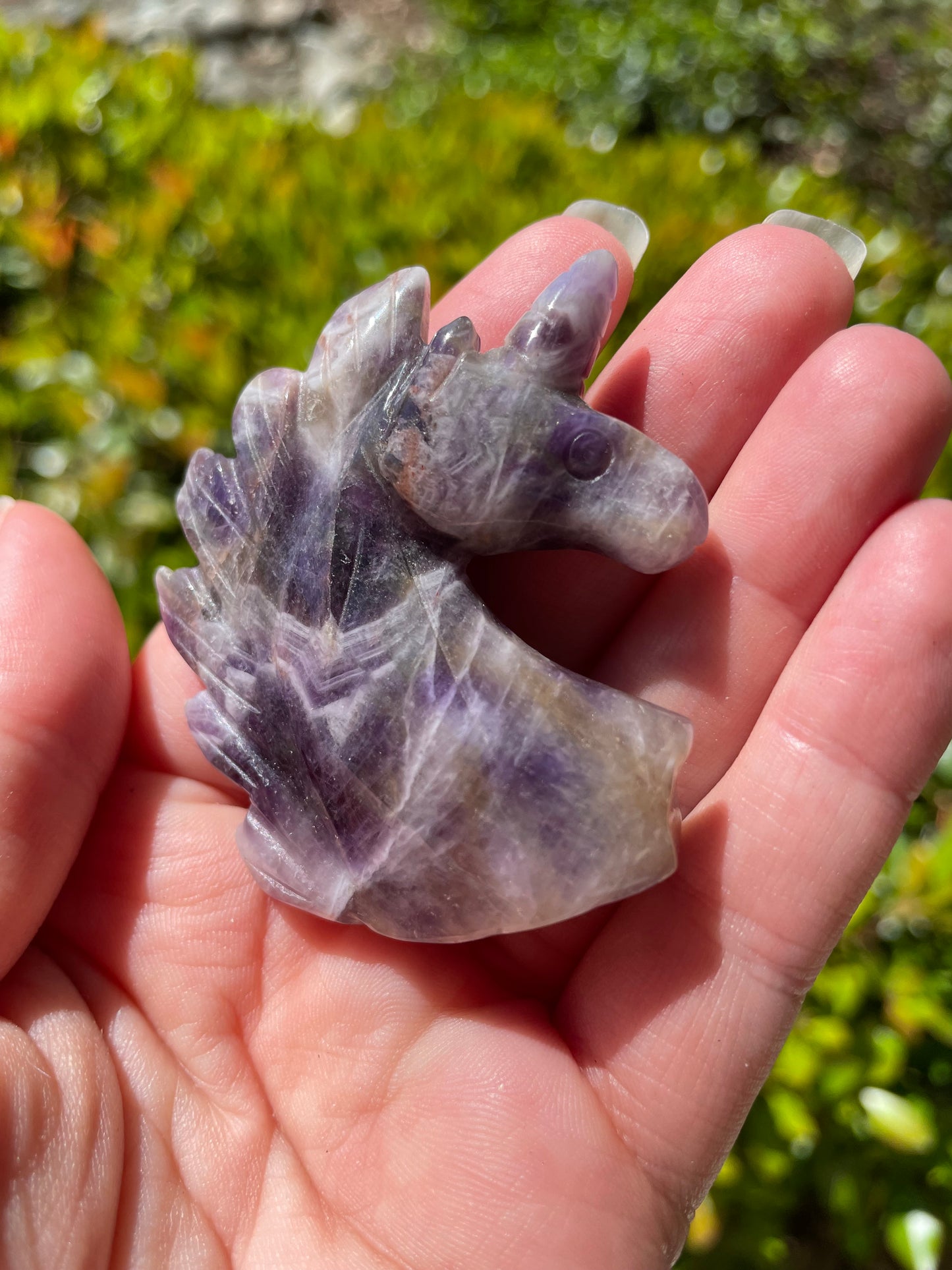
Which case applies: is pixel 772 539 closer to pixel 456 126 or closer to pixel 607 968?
pixel 607 968

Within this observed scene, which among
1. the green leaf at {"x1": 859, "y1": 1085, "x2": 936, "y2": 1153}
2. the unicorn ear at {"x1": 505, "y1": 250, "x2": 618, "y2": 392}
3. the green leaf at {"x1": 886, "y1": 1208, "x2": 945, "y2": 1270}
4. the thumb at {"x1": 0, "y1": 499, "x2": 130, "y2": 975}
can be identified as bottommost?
the green leaf at {"x1": 886, "y1": 1208, "x2": 945, "y2": 1270}

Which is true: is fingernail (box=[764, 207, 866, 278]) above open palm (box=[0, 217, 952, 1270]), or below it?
above

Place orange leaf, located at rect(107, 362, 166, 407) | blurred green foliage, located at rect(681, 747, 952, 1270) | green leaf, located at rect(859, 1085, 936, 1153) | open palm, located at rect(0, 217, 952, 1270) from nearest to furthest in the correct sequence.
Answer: open palm, located at rect(0, 217, 952, 1270), green leaf, located at rect(859, 1085, 936, 1153), blurred green foliage, located at rect(681, 747, 952, 1270), orange leaf, located at rect(107, 362, 166, 407)

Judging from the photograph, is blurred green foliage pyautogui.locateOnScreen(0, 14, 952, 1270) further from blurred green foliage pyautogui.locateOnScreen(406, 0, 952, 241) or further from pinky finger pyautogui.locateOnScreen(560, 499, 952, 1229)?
blurred green foliage pyautogui.locateOnScreen(406, 0, 952, 241)

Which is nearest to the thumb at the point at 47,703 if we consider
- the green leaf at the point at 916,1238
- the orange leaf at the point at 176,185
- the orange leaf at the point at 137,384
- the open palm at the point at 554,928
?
the open palm at the point at 554,928

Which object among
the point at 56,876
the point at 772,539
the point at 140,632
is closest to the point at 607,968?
the point at 772,539

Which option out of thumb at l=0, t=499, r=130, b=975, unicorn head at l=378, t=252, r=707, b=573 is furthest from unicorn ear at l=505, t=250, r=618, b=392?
thumb at l=0, t=499, r=130, b=975

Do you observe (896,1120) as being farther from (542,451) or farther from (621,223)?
(621,223)

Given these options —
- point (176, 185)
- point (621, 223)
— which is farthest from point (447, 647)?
point (176, 185)
